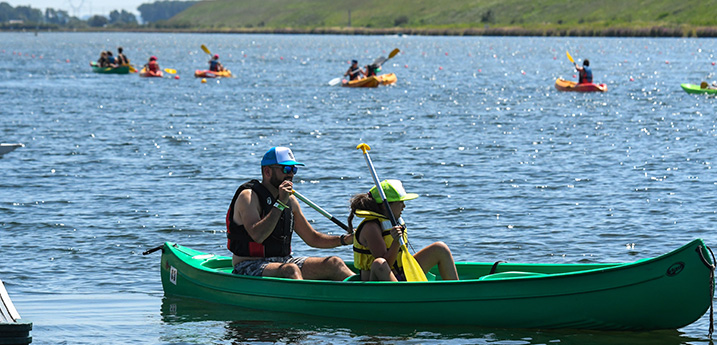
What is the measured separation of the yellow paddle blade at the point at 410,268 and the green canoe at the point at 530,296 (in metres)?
0.12

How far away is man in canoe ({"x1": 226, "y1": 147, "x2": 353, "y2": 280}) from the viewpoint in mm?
9211

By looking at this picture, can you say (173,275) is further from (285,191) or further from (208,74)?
(208,74)

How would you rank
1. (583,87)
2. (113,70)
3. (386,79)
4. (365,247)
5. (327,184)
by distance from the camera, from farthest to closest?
(113,70) < (386,79) < (583,87) < (327,184) < (365,247)

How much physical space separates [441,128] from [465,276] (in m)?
18.1

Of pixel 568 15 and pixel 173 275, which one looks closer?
pixel 173 275

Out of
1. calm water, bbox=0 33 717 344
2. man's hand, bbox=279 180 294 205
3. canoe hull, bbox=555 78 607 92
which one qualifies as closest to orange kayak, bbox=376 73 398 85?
calm water, bbox=0 33 717 344

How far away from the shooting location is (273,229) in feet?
30.6

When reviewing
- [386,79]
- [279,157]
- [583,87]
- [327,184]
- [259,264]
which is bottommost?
[327,184]

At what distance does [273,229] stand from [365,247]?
0.86 meters

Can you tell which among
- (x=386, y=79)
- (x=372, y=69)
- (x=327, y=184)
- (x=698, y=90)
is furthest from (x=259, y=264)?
(x=386, y=79)

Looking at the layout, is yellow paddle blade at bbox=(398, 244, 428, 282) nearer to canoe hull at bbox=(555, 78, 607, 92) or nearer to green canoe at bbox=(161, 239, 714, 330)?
green canoe at bbox=(161, 239, 714, 330)

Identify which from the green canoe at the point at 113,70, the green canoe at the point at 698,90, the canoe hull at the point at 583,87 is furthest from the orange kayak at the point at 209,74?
the green canoe at the point at 698,90

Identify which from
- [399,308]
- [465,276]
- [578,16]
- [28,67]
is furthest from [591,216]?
[578,16]

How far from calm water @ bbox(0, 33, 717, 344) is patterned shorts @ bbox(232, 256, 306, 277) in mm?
492
